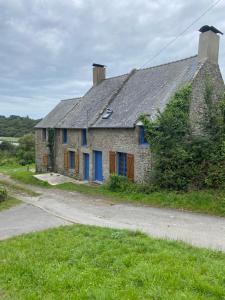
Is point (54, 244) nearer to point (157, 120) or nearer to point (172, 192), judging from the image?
Result: point (172, 192)

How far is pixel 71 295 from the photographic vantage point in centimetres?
528

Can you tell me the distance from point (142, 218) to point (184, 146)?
534cm

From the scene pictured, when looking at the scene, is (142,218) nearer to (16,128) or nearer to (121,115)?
(121,115)

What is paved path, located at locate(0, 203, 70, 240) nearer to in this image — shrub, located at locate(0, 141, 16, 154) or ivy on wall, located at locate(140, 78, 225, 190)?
ivy on wall, located at locate(140, 78, 225, 190)

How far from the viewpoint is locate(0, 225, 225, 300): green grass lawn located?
530 cm

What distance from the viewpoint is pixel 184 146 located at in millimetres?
15531

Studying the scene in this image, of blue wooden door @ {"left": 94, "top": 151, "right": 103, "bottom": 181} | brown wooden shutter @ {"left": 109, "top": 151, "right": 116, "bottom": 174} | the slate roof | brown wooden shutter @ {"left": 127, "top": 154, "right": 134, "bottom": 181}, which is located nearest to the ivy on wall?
the slate roof

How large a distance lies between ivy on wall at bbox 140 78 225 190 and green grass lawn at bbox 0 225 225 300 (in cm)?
722

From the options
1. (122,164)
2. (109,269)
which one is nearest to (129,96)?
(122,164)

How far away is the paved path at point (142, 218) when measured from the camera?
9195 mm

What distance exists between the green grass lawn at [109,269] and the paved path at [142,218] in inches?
53.5

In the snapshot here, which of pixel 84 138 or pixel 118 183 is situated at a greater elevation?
pixel 84 138

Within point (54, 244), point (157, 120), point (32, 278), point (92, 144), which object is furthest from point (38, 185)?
point (32, 278)

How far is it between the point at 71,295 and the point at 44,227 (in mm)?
5575
